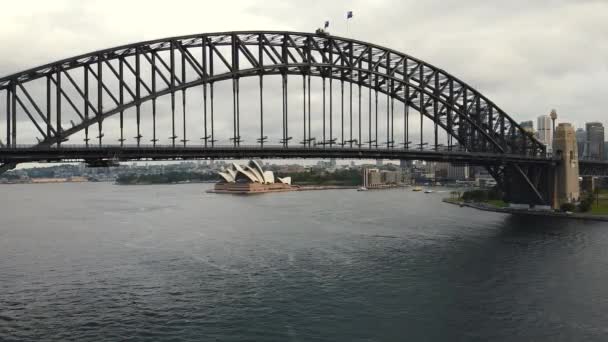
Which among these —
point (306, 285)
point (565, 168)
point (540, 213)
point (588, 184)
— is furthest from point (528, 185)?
point (306, 285)

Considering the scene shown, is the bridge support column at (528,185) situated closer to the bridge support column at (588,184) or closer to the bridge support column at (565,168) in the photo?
the bridge support column at (565,168)

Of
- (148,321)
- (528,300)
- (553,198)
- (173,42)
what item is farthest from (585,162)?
(148,321)

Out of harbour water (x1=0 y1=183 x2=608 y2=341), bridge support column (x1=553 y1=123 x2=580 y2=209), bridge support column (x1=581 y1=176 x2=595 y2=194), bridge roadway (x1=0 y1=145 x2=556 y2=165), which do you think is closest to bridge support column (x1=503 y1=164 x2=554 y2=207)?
bridge support column (x1=553 y1=123 x2=580 y2=209)

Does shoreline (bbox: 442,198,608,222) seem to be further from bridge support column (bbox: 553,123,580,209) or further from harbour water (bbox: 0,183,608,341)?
harbour water (bbox: 0,183,608,341)

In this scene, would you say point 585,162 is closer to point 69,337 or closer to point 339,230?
point 339,230

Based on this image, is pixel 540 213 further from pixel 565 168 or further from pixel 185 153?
pixel 185 153

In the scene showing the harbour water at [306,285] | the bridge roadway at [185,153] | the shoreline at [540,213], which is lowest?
the harbour water at [306,285]

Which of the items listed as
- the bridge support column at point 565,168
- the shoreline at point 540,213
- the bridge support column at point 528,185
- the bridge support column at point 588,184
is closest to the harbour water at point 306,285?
→ the shoreline at point 540,213
